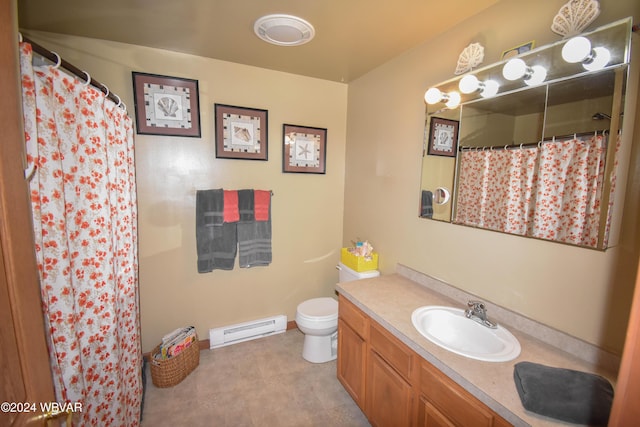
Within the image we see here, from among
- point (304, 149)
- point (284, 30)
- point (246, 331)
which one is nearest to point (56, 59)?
point (284, 30)

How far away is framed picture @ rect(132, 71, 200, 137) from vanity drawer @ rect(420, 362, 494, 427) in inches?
92.2

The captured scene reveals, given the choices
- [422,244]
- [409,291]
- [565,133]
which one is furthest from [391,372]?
[565,133]

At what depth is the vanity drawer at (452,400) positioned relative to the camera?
3.41 feet

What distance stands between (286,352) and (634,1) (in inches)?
117

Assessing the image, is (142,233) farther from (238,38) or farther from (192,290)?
(238,38)

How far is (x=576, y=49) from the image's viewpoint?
3.72 ft

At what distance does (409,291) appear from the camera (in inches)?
73.9

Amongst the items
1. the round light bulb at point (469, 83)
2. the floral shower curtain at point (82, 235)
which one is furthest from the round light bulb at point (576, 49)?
the floral shower curtain at point (82, 235)

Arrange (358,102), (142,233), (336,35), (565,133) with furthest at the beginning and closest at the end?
(358,102), (142,233), (336,35), (565,133)

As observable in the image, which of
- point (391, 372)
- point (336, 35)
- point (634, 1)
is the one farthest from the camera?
point (336, 35)

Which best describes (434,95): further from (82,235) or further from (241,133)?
(82,235)

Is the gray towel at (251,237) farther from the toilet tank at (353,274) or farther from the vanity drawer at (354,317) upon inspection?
the vanity drawer at (354,317)

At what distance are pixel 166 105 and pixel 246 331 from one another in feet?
6.94

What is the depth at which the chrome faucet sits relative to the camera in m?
1.43
